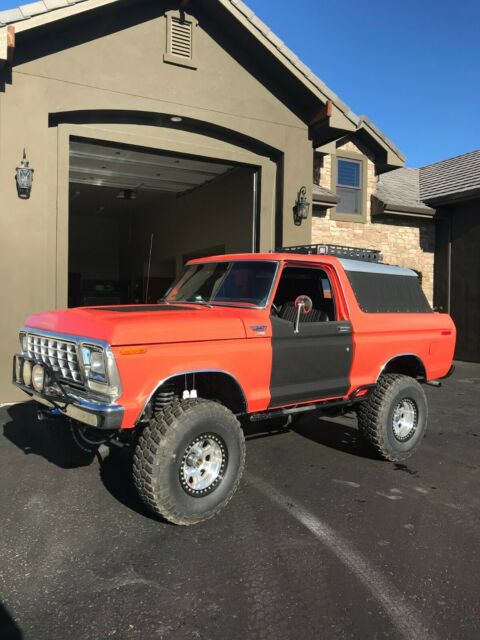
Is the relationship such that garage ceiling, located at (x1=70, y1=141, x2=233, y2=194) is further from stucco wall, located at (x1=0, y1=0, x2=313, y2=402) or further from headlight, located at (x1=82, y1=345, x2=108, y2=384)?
headlight, located at (x1=82, y1=345, x2=108, y2=384)

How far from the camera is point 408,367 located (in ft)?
18.9

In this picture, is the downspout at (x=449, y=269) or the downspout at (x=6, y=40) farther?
the downspout at (x=449, y=269)

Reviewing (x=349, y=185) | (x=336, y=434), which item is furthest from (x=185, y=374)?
(x=349, y=185)

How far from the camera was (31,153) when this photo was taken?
23.5 ft

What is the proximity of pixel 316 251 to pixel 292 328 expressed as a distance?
51.0 inches

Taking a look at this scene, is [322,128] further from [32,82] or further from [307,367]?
[307,367]

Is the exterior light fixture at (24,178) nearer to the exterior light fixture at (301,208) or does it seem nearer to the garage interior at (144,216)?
the garage interior at (144,216)

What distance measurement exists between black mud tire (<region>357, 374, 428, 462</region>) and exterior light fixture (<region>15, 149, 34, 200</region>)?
17.9 ft

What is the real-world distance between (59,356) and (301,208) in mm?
6332

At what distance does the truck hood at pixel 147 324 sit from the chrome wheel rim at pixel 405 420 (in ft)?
7.12

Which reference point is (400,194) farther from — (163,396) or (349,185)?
(163,396)

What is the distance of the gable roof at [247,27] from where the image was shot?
6664 millimetres

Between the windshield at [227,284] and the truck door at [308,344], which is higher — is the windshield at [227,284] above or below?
above

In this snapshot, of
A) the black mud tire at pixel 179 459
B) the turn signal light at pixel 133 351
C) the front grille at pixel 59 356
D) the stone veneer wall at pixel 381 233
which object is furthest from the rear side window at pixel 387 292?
the stone veneer wall at pixel 381 233
